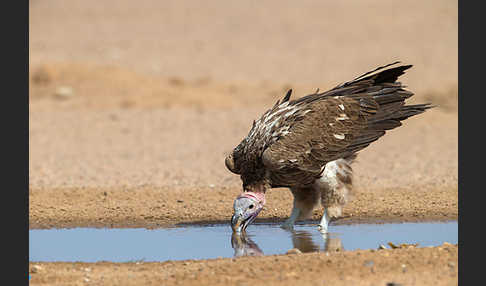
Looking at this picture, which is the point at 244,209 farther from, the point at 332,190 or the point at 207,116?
the point at 207,116

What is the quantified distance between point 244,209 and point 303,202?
954 mm

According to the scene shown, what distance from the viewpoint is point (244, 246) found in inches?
371

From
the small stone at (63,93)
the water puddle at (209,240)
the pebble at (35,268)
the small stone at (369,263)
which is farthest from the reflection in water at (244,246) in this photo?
the small stone at (63,93)

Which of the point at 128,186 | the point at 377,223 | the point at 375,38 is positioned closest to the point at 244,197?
the point at 377,223

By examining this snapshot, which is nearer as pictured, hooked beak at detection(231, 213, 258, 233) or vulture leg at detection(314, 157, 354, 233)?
hooked beak at detection(231, 213, 258, 233)

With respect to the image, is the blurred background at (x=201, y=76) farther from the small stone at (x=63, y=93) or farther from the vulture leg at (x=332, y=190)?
the vulture leg at (x=332, y=190)

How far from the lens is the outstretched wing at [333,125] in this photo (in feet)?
31.8

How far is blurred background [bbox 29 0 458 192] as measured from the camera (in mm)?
15688

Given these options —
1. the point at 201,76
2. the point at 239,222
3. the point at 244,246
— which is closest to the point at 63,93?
the point at 201,76

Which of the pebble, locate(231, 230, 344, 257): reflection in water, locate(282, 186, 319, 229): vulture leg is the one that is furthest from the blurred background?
the pebble

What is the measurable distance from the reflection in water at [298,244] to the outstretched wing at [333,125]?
0.59 meters

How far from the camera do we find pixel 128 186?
13.5 meters

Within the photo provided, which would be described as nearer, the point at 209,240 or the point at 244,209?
the point at 244,209

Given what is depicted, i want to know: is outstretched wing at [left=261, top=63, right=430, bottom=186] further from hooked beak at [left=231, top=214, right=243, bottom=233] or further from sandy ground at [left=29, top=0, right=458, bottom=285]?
sandy ground at [left=29, top=0, right=458, bottom=285]
